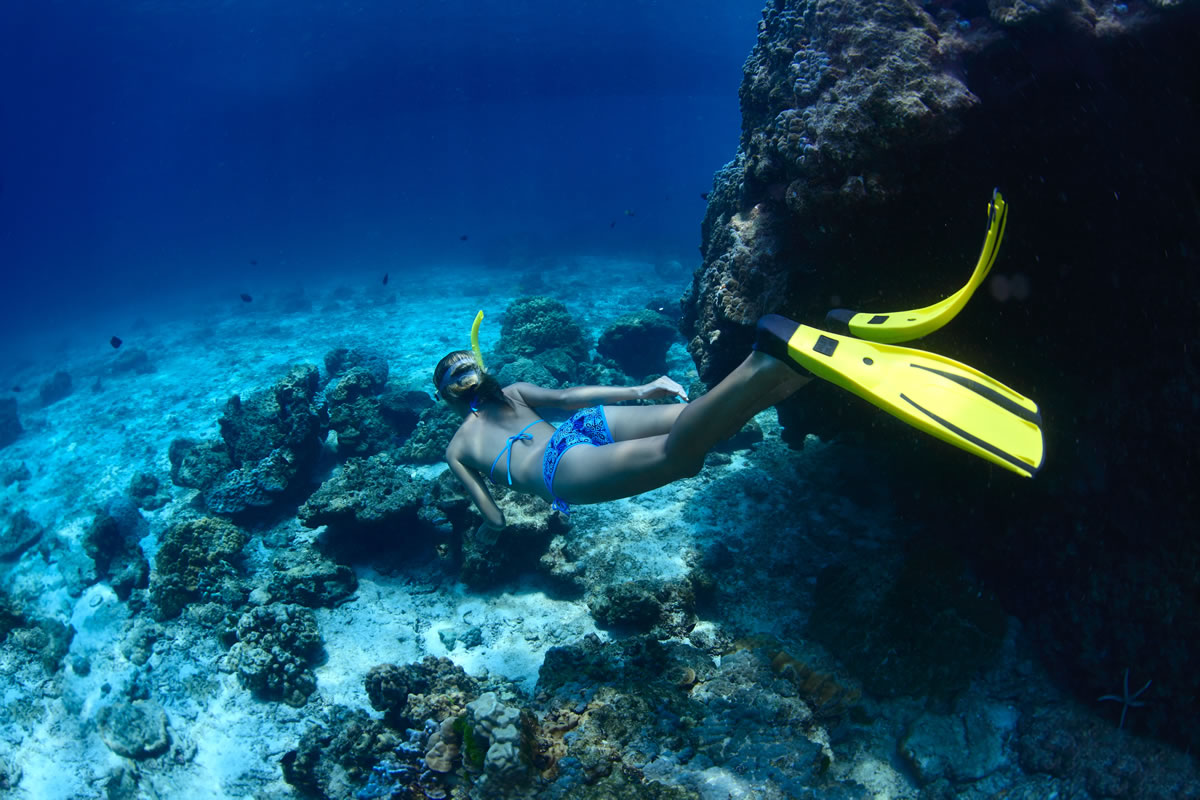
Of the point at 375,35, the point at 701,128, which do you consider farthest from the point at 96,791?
the point at 701,128

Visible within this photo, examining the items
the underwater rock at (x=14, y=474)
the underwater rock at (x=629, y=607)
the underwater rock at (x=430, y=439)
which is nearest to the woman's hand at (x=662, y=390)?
the underwater rock at (x=629, y=607)

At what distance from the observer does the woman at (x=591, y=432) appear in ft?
10.3

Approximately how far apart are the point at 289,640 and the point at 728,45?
1948 inches

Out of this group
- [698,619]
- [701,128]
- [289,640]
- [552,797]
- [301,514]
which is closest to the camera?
[552,797]

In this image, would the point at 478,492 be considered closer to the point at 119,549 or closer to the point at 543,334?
the point at 119,549

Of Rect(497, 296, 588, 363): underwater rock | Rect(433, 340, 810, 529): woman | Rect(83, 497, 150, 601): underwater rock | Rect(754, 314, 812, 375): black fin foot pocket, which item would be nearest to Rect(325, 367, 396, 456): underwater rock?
Rect(83, 497, 150, 601): underwater rock

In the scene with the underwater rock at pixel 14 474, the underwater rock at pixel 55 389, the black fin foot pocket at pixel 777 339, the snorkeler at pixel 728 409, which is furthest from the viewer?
the underwater rock at pixel 55 389

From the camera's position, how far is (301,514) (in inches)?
278

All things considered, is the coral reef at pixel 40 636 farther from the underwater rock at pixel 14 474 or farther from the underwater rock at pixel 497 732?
the underwater rock at pixel 14 474

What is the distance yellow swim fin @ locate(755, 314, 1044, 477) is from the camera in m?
2.31

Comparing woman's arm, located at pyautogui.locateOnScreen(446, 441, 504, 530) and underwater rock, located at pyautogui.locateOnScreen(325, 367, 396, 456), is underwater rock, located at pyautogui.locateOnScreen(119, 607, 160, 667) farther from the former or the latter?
woman's arm, located at pyautogui.locateOnScreen(446, 441, 504, 530)

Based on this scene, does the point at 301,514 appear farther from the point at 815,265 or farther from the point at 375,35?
the point at 375,35

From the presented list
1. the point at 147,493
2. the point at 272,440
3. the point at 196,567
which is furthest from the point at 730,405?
the point at 147,493

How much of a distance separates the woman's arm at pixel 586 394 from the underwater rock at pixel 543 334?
716cm
